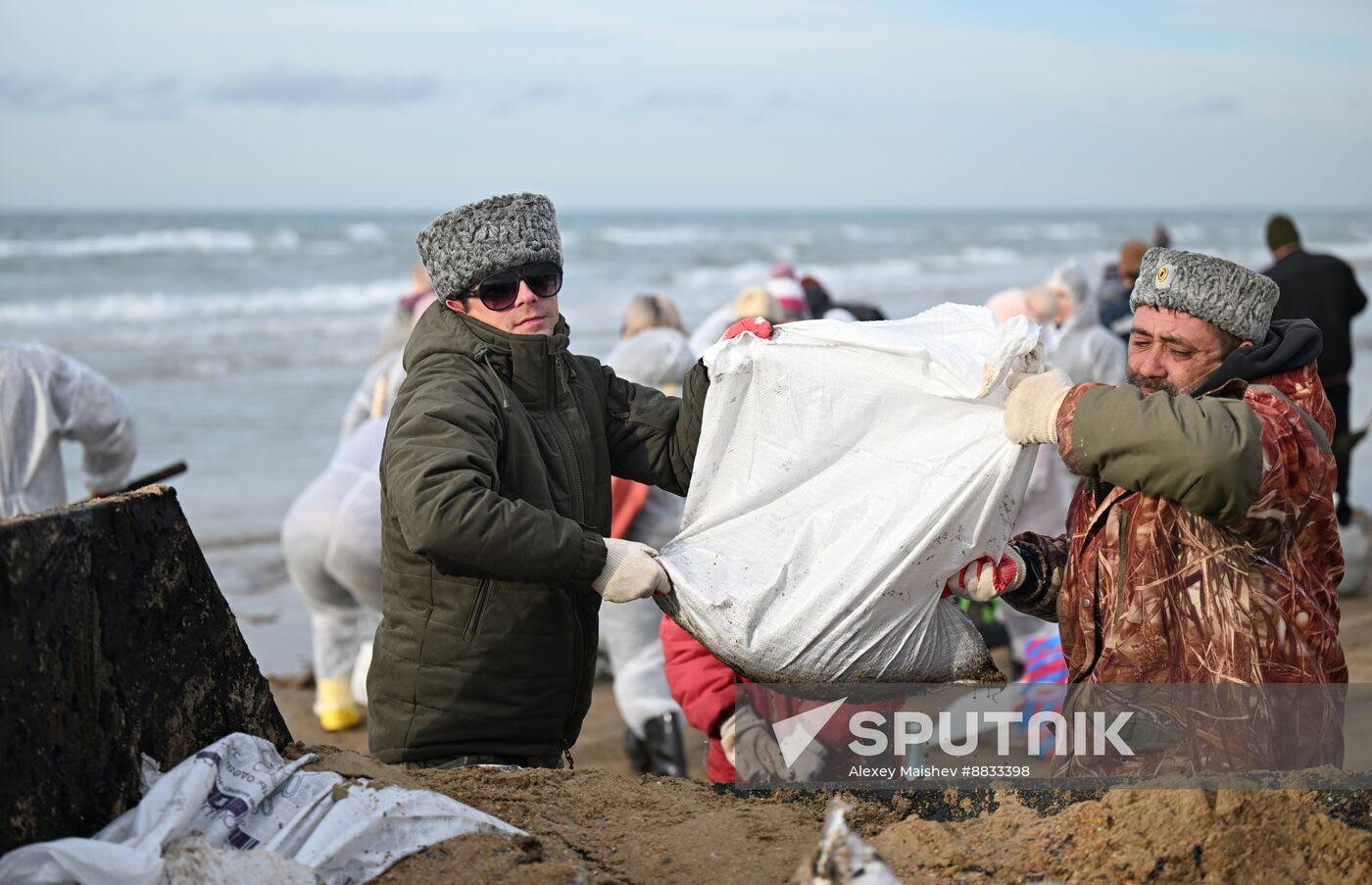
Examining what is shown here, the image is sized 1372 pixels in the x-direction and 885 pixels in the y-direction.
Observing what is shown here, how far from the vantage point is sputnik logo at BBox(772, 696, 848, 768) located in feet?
9.81

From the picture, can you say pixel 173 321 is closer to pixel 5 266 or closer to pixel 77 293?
pixel 77 293

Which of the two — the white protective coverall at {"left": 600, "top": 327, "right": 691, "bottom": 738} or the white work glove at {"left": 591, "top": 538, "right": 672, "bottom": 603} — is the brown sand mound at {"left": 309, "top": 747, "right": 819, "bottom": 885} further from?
the white protective coverall at {"left": 600, "top": 327, "right": 691, "bottom": 738}

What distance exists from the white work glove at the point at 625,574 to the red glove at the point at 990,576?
653 mm

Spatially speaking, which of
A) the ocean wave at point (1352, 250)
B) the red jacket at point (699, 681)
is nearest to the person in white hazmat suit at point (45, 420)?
the red jacket at point (699, 681)

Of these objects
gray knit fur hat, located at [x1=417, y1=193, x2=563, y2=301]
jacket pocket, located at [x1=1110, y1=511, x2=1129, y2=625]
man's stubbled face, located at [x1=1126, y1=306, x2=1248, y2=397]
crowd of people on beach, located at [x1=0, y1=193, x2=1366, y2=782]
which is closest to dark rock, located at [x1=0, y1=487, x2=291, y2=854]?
crowd of people on beach, located at [x1=0, y1=193, x2=1366, y2=782]

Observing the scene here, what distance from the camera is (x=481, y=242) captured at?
117 inches

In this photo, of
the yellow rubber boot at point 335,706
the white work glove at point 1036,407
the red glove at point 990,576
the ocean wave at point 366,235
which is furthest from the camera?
the ocean wave at point 366,235

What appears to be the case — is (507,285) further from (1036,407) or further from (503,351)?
(1036,407)

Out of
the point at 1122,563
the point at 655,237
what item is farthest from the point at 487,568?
the point at 655,237

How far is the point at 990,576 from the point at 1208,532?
0.49m

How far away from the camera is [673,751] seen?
18.3ft

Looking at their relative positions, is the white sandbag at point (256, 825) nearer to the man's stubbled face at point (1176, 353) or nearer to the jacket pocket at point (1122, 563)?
the jacket pocket at point (1122, 563)

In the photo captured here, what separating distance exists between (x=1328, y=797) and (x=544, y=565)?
155 centimetres

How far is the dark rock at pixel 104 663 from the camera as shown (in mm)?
2213
